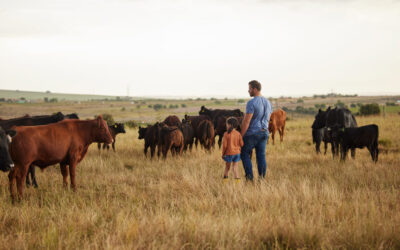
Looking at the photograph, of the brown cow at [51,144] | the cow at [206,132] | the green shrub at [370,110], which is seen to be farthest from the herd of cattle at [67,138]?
the green shrub at [370,110]

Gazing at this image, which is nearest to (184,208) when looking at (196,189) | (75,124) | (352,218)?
(196,189)

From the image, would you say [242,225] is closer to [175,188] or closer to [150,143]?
[175,188]

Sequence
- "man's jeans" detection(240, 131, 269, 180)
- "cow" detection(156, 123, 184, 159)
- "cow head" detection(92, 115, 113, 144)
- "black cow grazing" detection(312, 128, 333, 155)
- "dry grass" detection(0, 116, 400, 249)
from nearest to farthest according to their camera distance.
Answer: "dry grass" detection(0, 116, 400, 249) < "man's jeans" detection(240, 131, 269, 180) < "cow head" detection(92, 115, 113, 144) < "cow" detection(156, 123, 184, 159) < "black cow grazing" detection(312, 128, 333, 155)

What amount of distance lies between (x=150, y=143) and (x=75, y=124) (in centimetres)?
537

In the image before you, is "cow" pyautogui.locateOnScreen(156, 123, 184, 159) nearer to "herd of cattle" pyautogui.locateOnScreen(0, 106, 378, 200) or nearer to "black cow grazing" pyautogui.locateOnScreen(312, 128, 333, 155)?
"herd of cattle" pyautogui.locateOnScreen(0, 106, 378, 200)

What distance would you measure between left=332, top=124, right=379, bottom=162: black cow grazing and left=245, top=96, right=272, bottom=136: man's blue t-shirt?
4.59 metres

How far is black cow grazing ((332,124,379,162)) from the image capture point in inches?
388

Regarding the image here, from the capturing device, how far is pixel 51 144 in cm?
651

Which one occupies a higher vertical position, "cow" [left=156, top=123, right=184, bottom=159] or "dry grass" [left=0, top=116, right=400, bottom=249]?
"cow" [left=156, top=123, right=184, bottom=159]

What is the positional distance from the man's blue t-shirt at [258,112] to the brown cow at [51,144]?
341 centimetres

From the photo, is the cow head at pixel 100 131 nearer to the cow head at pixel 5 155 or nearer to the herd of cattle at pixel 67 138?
the herd of cattle at pixel 67 138

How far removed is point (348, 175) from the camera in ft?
27.1

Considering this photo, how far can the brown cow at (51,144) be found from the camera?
20.0 feet

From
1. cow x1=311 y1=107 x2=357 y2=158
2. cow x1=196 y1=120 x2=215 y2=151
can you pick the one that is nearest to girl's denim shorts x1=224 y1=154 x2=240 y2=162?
cow x1=311 y1=107 x2=357 y2=158
